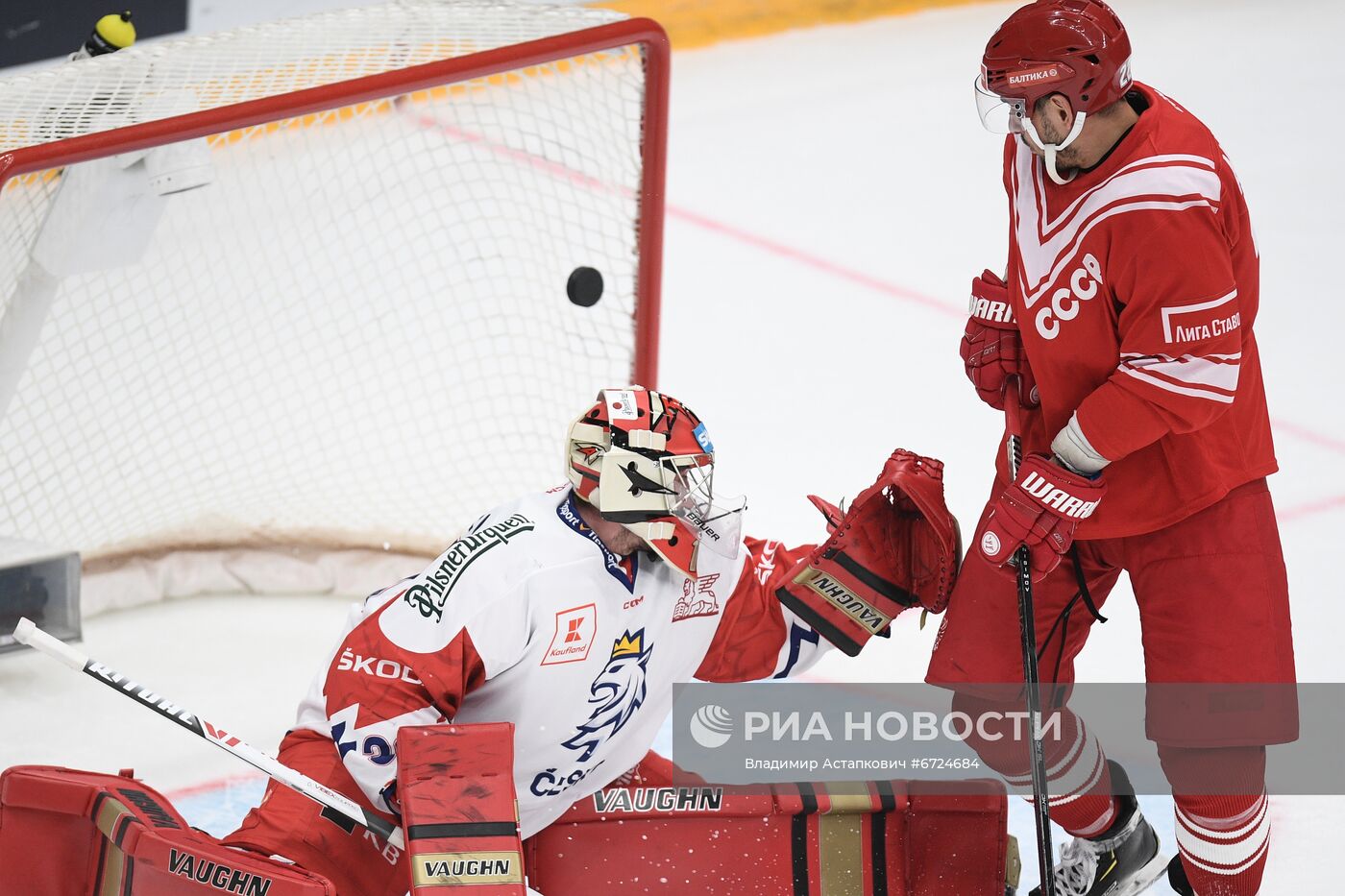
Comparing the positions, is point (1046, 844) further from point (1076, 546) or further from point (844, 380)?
point (844, 380)

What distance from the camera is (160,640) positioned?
347 centimetres

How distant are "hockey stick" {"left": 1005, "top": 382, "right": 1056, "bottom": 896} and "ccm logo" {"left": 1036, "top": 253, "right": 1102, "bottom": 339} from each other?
8.1 inches

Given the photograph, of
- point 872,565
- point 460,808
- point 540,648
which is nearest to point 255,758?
point 460,808

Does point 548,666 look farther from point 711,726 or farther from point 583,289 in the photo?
point 583,289

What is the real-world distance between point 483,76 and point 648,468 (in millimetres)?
1191

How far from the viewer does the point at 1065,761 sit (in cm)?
256

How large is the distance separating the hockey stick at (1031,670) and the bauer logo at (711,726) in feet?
1.90

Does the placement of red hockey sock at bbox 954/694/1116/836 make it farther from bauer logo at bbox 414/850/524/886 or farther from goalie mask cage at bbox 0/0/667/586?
goalie mask cage at bbox 0/0/667/586

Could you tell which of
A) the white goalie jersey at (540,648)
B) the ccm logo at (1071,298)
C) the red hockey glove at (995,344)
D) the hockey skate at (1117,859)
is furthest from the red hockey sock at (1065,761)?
the ccm logo at (1071,298)


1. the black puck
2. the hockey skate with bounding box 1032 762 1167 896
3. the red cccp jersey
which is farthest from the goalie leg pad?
the black puck

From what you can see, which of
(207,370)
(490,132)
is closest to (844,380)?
(490,132)

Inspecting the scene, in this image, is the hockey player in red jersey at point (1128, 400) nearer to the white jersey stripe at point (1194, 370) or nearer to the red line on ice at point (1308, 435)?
the white jersey stripe at point (1194, 370)

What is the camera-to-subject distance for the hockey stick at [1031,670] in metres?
2.37

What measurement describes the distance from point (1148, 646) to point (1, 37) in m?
4.26
